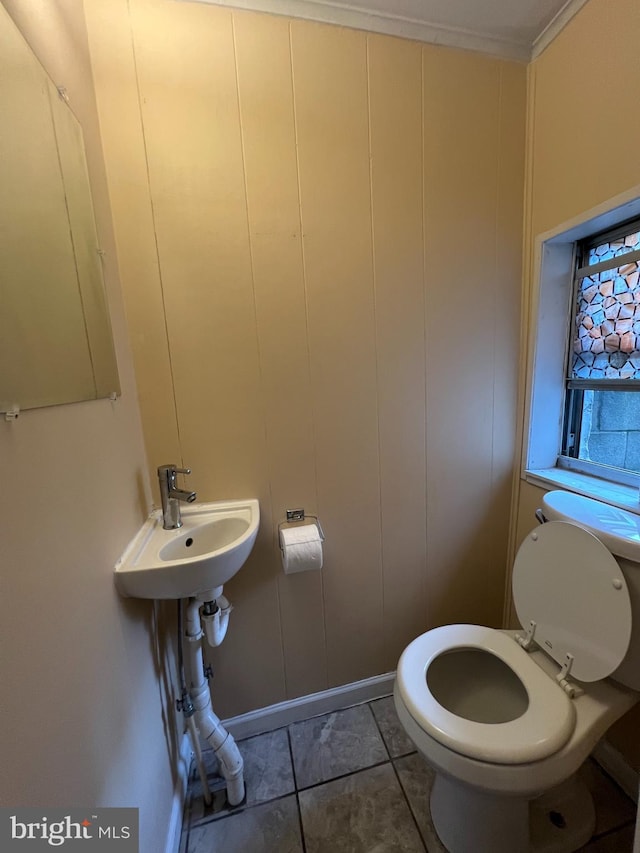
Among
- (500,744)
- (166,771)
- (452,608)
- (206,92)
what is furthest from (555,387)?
(166,771)

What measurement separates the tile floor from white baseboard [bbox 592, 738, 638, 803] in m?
0.02

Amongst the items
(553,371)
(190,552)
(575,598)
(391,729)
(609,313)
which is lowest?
(391,729)

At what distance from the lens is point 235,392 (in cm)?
111

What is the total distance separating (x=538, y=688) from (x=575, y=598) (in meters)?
0.27

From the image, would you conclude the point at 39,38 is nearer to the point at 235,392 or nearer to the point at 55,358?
the point at 55,358

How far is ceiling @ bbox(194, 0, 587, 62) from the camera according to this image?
39.0 inches

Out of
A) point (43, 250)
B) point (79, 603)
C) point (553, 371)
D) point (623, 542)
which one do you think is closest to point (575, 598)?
point (623, 542)

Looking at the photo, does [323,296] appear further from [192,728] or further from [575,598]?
[192,728]

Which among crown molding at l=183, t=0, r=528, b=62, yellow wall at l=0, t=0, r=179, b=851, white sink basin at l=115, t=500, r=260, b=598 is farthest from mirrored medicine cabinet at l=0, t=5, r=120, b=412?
crown molding at l=183, t=0, r=528, b=62

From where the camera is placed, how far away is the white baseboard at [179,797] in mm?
932

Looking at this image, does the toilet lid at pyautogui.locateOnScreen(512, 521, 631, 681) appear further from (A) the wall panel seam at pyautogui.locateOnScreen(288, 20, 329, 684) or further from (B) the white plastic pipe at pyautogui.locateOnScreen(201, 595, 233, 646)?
(B) the white plastic pipe at pyautogui.locateOnScreen(201, 595, 233, 646)

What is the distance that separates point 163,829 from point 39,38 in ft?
6.37

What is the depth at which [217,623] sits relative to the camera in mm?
1030

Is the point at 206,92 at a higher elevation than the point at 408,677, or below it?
higher
